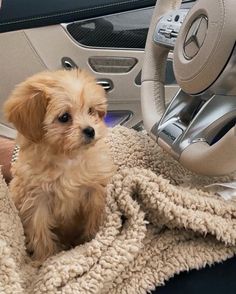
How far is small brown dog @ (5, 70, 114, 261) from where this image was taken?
3.51 ft

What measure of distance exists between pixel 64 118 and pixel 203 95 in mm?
261

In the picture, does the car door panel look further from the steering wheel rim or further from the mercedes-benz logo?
the mercedes-benz logo

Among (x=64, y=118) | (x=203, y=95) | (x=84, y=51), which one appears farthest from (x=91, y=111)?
(x=84, y=51)

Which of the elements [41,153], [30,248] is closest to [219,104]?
[41,153]

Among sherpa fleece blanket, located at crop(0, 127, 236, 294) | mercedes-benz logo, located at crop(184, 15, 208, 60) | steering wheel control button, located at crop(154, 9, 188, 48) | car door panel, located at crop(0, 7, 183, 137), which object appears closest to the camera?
sherpa fleece blanket, located at crop(0, 127, 236, 294)

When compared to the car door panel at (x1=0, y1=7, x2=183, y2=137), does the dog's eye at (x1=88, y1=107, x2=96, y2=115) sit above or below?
above

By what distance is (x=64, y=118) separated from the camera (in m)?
1.09

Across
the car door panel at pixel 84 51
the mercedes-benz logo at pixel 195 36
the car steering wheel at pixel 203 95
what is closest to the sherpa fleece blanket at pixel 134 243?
the car steering wheel at pixel 203 95

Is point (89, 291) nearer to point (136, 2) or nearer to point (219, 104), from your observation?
point (219, 104)

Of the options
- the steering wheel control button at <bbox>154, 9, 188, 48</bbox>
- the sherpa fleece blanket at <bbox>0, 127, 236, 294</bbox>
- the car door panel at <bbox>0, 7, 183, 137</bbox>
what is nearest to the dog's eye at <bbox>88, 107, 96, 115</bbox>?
the sherpa fleece blanket at <bbox>0, 127, 236, 294</bbox>

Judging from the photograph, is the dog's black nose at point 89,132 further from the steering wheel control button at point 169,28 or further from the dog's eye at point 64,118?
the steering wheel control button at point 169,28

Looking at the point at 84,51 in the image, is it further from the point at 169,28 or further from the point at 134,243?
the point at 134,243

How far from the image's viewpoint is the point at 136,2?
181 centimetres

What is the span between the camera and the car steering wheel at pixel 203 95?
1003mm
